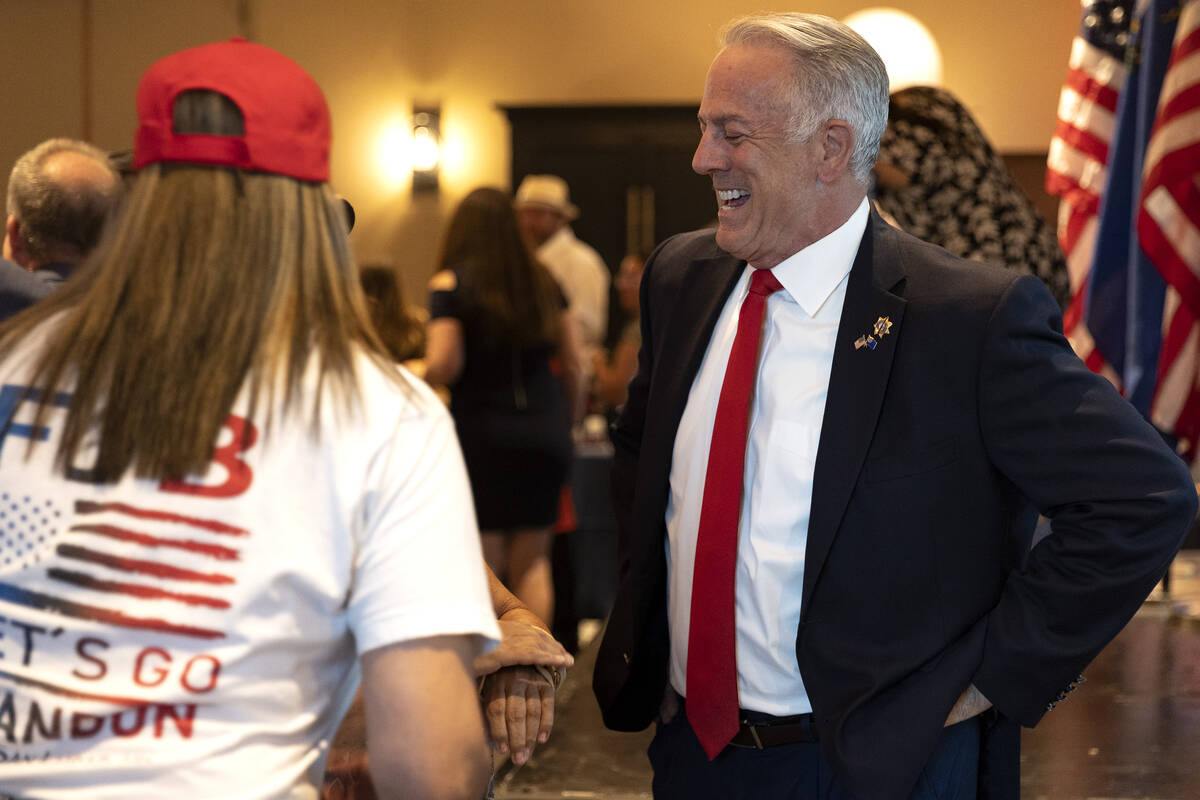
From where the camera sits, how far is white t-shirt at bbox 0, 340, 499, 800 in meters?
0.95

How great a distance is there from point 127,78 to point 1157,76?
8.86ft

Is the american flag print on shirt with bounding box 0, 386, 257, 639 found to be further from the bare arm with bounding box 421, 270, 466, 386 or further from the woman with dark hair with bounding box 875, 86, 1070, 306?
the bare arm with bounding box 421, 270, 466, 386

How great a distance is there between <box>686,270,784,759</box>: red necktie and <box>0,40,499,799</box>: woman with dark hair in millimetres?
622

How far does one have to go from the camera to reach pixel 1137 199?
3.49 metres

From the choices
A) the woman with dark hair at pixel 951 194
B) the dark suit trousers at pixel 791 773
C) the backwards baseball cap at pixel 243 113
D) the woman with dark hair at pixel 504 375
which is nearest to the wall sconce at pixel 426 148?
the woman with dark hair at pixel 504 375

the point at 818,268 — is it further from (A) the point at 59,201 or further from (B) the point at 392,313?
(B) the point at 392,313

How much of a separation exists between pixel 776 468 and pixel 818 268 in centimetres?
27

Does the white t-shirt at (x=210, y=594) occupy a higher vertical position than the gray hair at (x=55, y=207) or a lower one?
lower

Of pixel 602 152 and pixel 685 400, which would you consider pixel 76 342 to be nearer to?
pixel 685 400

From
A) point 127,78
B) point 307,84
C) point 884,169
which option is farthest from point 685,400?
point 127,78

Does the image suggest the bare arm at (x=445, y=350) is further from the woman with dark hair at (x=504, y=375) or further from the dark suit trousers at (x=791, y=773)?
the dark suit trousers at (x=791, y=773)

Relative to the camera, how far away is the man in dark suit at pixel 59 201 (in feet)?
6.91

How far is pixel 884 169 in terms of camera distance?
2.61 m

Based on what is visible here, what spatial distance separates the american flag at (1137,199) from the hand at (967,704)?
6.32ft
